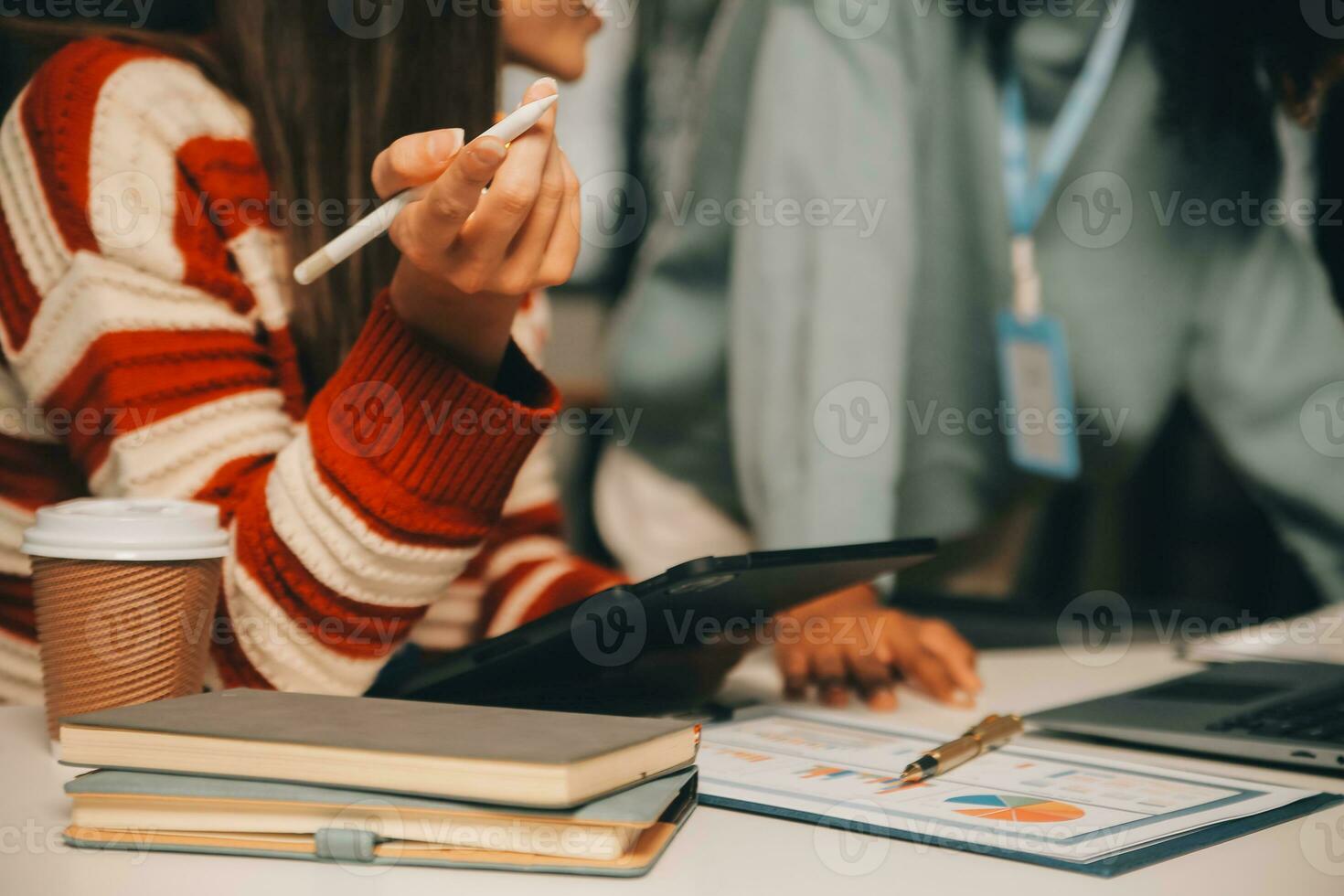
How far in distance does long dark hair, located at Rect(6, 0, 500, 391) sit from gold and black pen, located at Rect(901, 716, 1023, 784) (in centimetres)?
47

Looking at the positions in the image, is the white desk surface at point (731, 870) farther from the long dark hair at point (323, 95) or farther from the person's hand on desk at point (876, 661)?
the long dark hair at point (323, 95)

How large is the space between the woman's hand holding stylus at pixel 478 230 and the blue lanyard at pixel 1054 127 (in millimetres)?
794

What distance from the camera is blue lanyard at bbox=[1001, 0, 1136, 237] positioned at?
1.22 meters

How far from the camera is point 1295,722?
60 centimetres

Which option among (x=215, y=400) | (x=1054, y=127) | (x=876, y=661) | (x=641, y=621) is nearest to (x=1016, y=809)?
(x=641, y=621)

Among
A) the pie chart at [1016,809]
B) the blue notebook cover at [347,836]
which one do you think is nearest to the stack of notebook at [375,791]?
the blue notebook cover at [347,836]

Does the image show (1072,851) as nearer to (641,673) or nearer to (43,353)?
(641,673)

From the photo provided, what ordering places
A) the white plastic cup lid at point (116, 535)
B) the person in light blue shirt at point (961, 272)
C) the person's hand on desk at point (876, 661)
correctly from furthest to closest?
the person in light blue shirt at point (961, 272) → the person's hand on desk at point (876, 661) → the white plastic cup lid at point (116, 535)

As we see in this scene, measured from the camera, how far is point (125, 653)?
491 millimetres

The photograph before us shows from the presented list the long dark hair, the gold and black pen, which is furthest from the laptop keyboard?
the long dark hair

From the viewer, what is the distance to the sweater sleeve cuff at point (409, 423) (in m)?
0.57

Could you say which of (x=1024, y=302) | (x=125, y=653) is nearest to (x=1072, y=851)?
(x=125, y=653)

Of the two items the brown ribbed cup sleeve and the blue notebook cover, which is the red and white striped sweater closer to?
the brown ribbed cup sleeve

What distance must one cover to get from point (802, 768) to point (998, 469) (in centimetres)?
89
